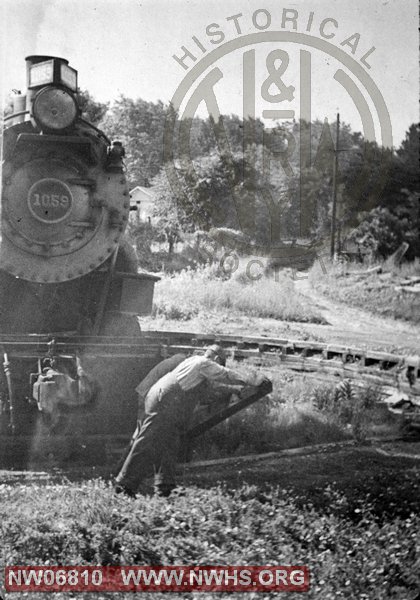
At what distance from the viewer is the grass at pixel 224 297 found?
10.4m

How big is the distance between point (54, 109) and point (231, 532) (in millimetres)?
4196

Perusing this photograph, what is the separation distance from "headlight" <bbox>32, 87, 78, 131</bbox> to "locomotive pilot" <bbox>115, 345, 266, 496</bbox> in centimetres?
264

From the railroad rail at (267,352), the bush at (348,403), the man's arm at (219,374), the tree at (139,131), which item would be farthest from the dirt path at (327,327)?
the man's arm at (219,374)

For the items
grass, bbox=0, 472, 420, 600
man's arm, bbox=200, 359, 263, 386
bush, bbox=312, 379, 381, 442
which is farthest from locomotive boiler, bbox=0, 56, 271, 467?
bush, bbox=312, 379, 381, 442

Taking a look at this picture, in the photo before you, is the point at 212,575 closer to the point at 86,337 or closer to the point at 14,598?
the point at 14,598

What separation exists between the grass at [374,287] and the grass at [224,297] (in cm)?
150

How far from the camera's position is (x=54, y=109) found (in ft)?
21.5

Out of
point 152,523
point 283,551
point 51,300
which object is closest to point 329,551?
point 283,551

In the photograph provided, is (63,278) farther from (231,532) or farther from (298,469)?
(231,532)

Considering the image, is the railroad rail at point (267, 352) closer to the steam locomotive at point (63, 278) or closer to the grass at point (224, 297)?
the steam locomotive at point (63, 278)

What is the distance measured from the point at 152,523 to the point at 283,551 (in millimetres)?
915

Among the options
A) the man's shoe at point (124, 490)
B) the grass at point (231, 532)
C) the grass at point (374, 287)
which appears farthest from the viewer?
the grass at point (374, 287)

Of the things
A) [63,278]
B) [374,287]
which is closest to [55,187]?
[63,278]

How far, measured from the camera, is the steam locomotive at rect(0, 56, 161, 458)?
6.20 metres
